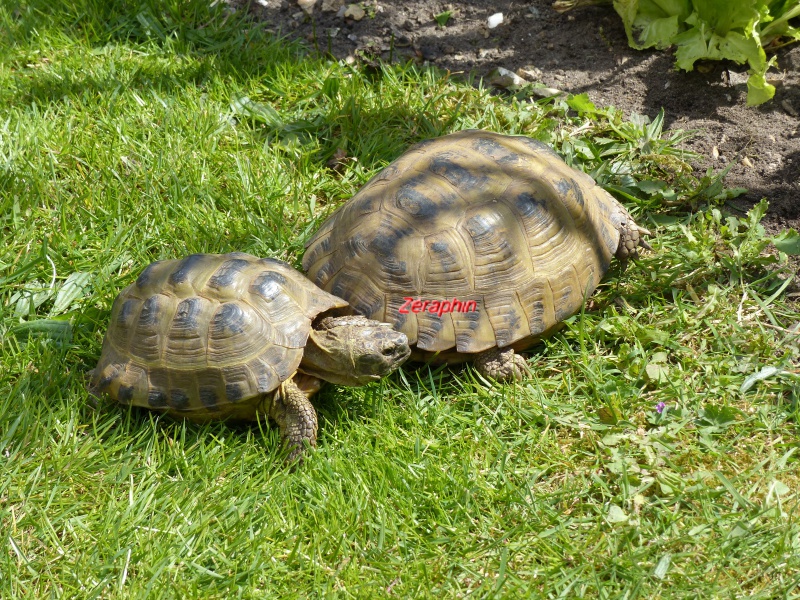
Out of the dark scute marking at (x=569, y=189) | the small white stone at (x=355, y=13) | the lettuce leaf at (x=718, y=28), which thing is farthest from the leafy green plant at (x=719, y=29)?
the small white stone at (x=355, y=13)

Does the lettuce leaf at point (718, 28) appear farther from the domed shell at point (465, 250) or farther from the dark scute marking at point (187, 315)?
the dark scute marking at point (187, 315)

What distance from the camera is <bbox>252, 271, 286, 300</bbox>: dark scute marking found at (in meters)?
3.30

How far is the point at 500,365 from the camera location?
359cm

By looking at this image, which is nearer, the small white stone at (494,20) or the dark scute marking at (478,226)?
the dark scute marking at (478,226)

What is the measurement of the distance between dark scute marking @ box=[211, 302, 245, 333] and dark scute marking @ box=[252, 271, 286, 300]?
13 centimetres

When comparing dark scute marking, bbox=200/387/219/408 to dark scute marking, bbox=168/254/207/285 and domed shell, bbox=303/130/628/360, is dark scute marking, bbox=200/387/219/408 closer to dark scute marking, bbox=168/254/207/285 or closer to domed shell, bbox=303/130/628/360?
dark scute marking, bbox=168/254/207/285

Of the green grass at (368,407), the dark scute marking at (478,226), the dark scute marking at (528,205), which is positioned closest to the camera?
the green grass at (368,407)

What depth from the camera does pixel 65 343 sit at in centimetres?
365

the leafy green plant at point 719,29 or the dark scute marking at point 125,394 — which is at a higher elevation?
the leafy green plant at point 719,29

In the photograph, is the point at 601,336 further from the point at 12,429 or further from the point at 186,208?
the point at 12,429

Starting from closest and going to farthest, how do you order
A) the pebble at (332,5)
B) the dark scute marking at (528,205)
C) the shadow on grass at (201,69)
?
the dark scute marking at (528,205)
the shadow on grass at (201,69)
the pebble at (332,5)

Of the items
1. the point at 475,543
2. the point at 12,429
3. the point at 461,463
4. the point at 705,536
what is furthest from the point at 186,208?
the point at 705,536

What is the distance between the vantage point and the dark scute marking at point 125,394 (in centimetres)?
323

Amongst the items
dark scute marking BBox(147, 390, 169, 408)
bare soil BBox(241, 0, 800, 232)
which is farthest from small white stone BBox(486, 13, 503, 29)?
dark scute marking BBox(147, 390, 169, 408)
